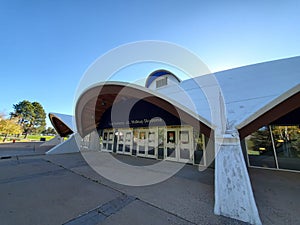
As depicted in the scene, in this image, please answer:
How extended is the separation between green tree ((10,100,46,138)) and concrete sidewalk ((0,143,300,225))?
60479 millimetres

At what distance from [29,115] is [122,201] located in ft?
218

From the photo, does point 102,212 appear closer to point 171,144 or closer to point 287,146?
point 171,144

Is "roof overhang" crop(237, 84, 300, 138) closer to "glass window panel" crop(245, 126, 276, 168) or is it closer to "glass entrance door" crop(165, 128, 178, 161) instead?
"glass window panel" crop(245, 126, 276, 168)

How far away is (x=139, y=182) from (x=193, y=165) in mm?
4060

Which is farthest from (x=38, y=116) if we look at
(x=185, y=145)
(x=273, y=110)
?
(x=273, y=110)

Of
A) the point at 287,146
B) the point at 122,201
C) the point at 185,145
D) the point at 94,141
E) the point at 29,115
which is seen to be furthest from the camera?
the point at 29,115

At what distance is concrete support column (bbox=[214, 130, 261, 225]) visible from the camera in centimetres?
271

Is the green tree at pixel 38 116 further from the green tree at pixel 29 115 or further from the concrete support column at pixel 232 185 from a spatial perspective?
the concrete support column at pixel 232 185

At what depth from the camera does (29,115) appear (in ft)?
170

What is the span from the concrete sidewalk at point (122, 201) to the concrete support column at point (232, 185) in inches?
9.0

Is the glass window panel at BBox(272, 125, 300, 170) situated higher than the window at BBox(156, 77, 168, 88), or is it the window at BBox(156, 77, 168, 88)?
the window at BBox(156, 77, 168, 88)

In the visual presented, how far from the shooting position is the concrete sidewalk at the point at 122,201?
2.64 metres

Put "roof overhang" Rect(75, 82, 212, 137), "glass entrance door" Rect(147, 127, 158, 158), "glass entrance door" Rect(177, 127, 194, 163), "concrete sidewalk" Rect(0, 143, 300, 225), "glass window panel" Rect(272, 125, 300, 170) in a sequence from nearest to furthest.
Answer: "concrete sidewalk" Rect(0, 143, 300, 225) → "roof overhang" Rect(75, 82, 212, 137) → "glass window panel" Rect(272, 125, 300, 170) → "glass entrance door" Rect(177, 127, 194, 163) → "glass entrance door" Rect(147, 127, 158, 158)

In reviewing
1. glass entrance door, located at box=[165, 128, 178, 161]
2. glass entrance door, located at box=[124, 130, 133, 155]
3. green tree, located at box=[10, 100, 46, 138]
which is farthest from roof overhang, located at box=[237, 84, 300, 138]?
green tree, located at box=[10, 100, 46, 138]
